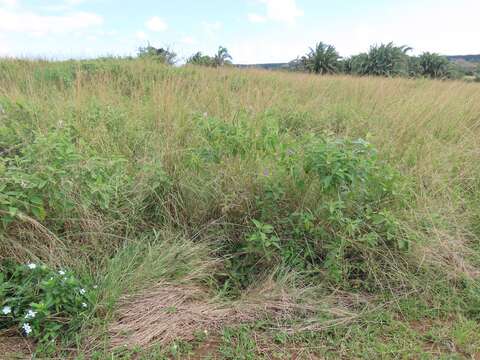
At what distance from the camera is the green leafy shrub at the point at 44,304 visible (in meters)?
1.55

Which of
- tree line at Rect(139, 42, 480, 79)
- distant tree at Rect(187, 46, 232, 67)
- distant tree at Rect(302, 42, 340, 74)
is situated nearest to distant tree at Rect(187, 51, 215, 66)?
distant tree at Rect(187, 46, 232, 67)

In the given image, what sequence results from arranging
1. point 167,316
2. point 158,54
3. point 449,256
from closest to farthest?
point 167,316, point 449,256, point 158,54

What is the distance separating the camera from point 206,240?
7.37 ft

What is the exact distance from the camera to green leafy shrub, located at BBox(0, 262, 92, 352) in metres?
1.55

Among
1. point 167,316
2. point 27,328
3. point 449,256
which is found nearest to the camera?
point 27,328

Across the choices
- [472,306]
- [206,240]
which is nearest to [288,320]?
[206,240]

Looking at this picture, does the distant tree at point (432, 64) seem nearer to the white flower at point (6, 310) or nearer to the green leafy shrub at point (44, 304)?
the green leafy shrub at point (44, 304)

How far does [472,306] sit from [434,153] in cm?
167

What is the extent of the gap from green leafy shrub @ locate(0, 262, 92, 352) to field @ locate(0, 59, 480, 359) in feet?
0.03

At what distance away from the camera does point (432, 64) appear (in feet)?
39.9

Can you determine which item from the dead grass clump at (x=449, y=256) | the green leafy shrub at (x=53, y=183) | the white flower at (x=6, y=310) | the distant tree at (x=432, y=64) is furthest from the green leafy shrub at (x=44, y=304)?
the distant tree at (x=432, y=64)

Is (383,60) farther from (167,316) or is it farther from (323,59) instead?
(167,316)

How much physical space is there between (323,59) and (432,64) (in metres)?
3.85

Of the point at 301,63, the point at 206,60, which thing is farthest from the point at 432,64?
the point at 206,60
